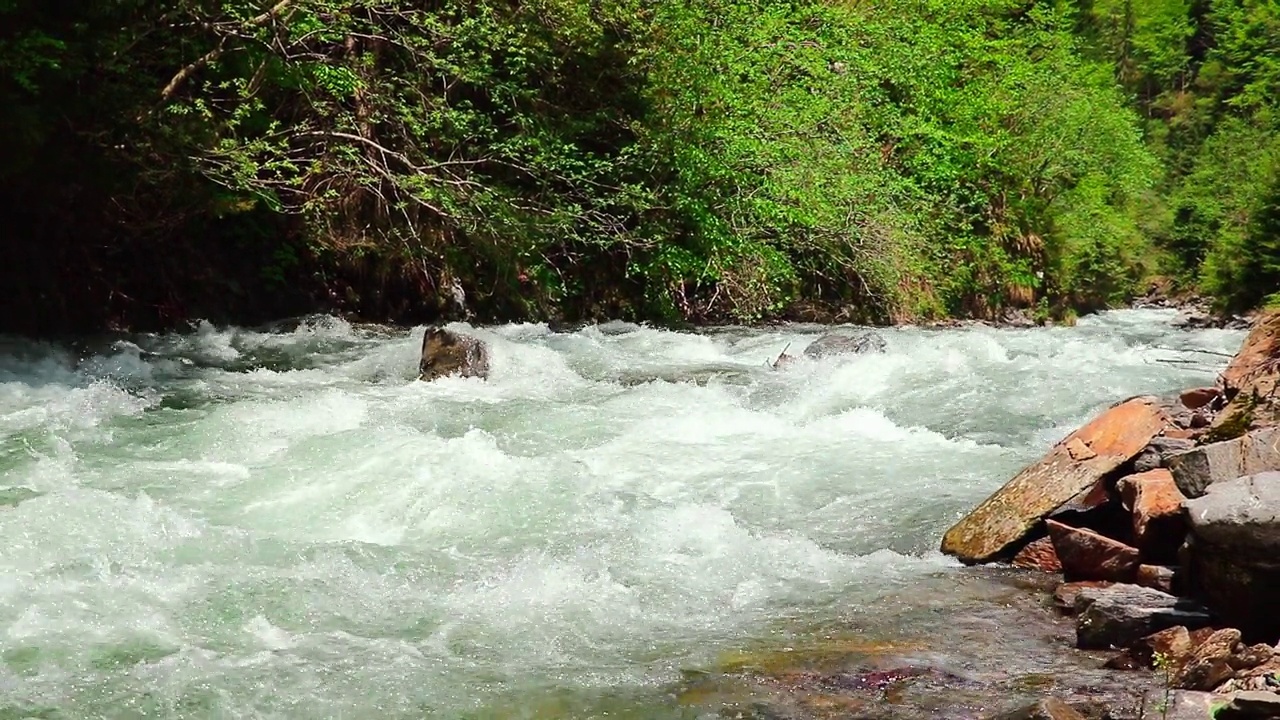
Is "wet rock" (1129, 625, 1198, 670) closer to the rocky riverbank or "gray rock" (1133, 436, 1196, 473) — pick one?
the rocky riverbank

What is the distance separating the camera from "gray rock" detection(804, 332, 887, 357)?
440 inches

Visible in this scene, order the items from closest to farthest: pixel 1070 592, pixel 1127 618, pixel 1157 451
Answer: pixel 1127 618 < pixel 1070 592 < pixel 1157 451

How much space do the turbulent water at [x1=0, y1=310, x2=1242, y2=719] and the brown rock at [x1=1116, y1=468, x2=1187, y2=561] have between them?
80 centimetres

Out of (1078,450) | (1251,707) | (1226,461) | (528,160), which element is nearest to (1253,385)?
(1078,450)

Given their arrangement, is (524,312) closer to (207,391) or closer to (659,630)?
Answer: (207,391)

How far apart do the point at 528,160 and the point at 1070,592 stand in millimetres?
9955

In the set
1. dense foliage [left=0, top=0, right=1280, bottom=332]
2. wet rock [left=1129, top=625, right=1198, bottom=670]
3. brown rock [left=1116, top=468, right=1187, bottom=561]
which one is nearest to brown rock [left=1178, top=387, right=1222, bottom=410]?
brown rock [left=1116, top=468, right=1187, bottom=561]

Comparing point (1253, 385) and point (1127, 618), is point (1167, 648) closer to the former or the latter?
point (1127, 618)

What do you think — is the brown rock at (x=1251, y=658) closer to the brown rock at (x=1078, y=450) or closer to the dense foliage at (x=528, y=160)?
the brown rock at (x=1078, y=450)

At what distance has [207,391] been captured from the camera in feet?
29.9

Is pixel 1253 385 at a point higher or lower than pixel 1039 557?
higher

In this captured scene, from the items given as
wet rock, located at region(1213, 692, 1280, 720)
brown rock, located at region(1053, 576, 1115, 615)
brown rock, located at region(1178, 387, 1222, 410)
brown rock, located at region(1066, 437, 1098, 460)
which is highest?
wet rock, located at region(1213, 692, 1280, 720)

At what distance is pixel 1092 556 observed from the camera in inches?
219

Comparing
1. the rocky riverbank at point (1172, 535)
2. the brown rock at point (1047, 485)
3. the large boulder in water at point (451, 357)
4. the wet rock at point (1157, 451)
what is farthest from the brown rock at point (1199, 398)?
the large boulder in water at point (451, 357)
